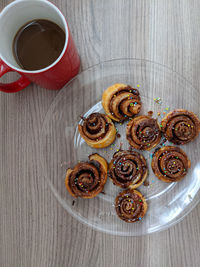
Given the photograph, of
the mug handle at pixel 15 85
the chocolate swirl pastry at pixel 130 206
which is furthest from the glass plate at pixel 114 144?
the mug handle at pixel 15 85

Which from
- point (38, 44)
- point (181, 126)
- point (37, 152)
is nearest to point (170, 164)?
point (181, 126)

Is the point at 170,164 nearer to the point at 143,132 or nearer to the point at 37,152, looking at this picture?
the point at 143,132

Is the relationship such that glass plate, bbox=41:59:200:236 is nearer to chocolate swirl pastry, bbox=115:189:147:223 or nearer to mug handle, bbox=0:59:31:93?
chocolate swirl pastry, bbox=115:189:147:223

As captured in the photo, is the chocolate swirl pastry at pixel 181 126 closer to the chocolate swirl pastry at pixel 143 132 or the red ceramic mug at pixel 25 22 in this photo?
the chocolate swirl pastry at pixel 143 132

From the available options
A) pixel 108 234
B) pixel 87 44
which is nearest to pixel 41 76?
pixel 87 44

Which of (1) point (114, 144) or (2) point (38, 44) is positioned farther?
(1) point (114, 144)

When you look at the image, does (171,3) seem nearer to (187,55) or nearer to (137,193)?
(187,55)
